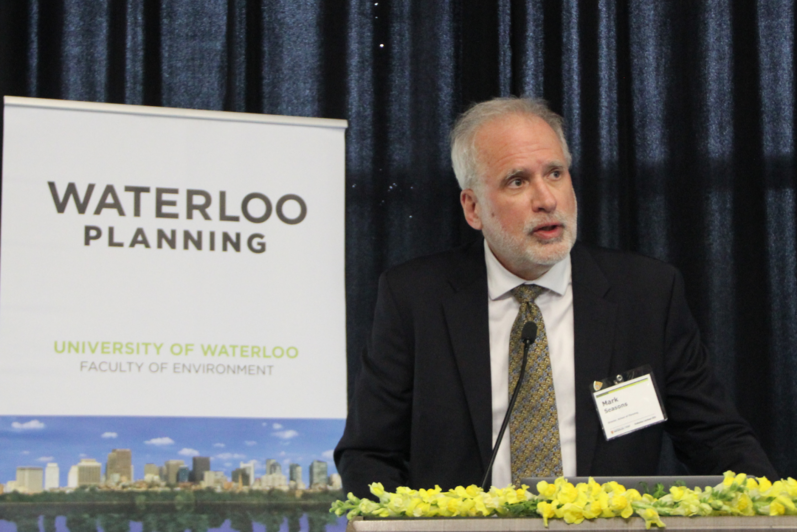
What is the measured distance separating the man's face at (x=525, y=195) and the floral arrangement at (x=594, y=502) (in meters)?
1.10

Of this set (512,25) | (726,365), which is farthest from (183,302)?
(726,365)

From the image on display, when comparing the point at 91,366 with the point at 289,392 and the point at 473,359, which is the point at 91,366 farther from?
the point at 473,359

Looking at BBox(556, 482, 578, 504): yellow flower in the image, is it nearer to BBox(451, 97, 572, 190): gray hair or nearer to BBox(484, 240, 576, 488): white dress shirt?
BBox(484, 240, 576, 488): white dress shirt

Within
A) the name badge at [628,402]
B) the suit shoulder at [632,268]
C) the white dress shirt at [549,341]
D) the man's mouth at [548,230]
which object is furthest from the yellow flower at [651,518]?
the suit shoulder at [632,268]

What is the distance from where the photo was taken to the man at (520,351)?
2172 mm

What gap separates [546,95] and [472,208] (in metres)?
1.00

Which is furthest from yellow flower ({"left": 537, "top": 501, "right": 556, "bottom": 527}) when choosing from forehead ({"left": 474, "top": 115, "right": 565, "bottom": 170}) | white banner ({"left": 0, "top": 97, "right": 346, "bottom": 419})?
white banner ({"left": 0, "top": 97, "right": 346, "bottom": 419})

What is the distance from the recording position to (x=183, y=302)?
106 inches

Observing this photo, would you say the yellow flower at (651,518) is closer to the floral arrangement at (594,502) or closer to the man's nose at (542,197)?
the floral arrangement at (594,502)

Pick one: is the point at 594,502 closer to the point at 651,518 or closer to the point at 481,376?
the point at 651,518

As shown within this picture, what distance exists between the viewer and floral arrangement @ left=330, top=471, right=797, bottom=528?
111 centimetres

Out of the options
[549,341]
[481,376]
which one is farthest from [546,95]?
[481,376]

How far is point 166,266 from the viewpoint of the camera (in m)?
2.70

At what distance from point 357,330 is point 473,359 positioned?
1.03 meters
